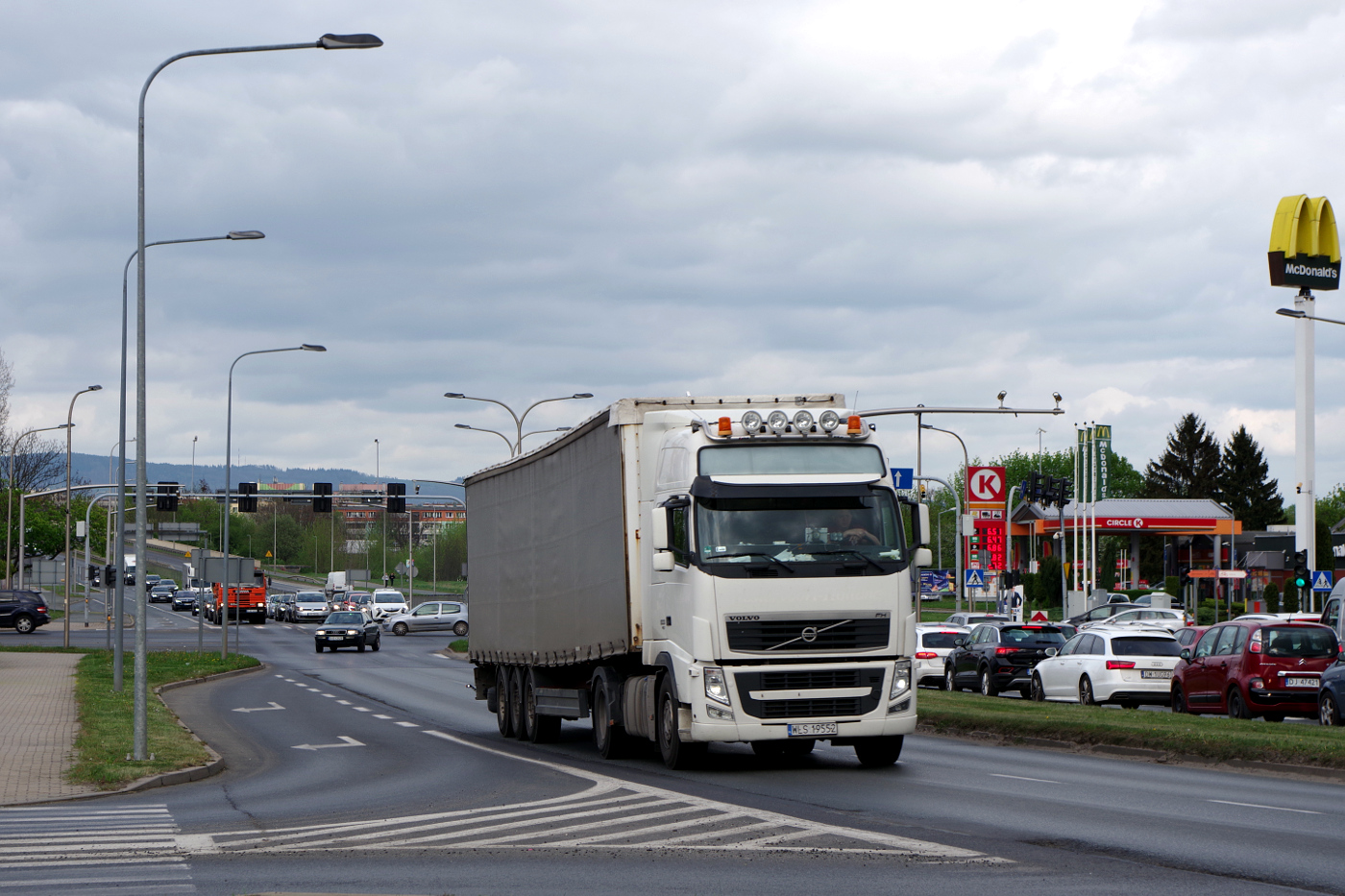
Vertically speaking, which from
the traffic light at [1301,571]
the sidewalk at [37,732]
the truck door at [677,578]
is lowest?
the sidewalk at [37,732]

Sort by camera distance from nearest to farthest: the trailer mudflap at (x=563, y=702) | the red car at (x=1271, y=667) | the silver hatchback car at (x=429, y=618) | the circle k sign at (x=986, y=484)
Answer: the trailer mudflap at (x=563, y=702), the red car at (x=1271, y=667), the circle k sign at (x=986, y=484), the silver hatchback car at (x=429, y=618)

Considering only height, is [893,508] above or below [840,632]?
above

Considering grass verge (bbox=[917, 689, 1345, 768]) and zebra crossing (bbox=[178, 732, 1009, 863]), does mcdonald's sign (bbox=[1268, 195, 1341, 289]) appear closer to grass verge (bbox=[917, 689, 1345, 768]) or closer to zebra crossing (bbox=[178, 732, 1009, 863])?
grass verge (bbox=[917, 689, 1345, 768])

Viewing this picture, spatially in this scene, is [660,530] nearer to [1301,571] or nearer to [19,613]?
[1301,571]

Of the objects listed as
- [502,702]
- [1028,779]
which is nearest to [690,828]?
[1028,779]

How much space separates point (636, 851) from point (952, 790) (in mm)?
4891

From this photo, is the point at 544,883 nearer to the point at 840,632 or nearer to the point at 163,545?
the point at 840,632

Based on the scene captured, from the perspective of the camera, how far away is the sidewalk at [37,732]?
1650 centimetres

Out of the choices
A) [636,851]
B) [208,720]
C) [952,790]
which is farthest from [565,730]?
[636,851]

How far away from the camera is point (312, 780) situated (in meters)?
17.4

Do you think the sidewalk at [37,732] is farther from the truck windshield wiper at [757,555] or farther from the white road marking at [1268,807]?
the white road marking at [1268,807]

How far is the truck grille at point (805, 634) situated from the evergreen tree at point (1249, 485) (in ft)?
394

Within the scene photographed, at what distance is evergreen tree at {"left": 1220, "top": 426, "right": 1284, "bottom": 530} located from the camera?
12862cm

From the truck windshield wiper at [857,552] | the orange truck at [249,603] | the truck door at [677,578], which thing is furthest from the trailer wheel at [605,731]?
the orange truck at [249,603]
